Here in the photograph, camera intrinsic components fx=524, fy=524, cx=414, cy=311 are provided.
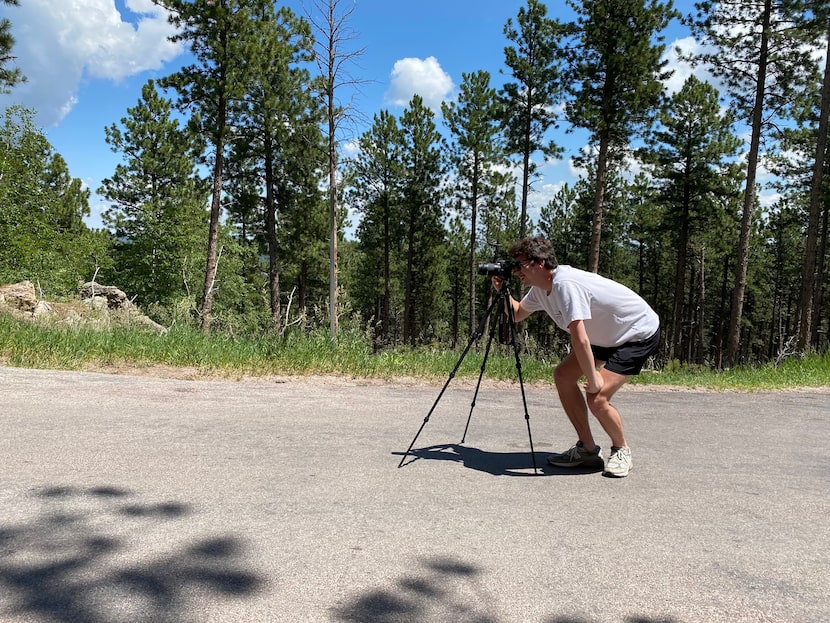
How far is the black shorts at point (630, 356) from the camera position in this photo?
3.96m

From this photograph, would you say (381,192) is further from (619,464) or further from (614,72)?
(619,464)

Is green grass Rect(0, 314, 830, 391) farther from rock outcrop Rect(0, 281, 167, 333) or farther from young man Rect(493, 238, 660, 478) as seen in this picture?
young man Rect(493, 238, 660, 478)

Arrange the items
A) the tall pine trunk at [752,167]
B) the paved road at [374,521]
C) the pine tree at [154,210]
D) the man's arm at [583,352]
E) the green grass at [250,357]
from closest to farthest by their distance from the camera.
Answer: the paved road at [374,521]
the man's arm at [583,352]
the green grass at [250,357]
the tall pine trunk at [752,167]
the pine tree at [154,210]

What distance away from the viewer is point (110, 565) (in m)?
2.34

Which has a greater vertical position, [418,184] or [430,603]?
[418,184]

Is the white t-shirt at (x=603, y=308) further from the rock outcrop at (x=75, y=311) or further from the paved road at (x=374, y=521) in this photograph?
the rock outcrop at (x=75, y=311)

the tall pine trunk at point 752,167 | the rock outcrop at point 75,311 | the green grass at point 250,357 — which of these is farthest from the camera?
the tall pine trunk at point 752,167

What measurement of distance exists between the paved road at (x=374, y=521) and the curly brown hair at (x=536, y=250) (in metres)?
1.62

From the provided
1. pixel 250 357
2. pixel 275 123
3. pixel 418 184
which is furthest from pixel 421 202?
pixel 250 357

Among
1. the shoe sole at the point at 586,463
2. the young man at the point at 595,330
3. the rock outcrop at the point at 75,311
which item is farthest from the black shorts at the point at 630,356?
the rock outcrop at the point at 75,311

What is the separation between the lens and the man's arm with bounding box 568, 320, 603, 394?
3.63 metres

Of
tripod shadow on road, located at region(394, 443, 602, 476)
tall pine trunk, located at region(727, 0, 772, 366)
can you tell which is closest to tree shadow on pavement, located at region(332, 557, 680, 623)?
tripod shadow on road, located at region(394, 443, 602, 476)

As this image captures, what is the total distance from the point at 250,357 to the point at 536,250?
5.09 meters

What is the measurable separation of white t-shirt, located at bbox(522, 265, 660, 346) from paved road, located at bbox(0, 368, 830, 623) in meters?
1.08
